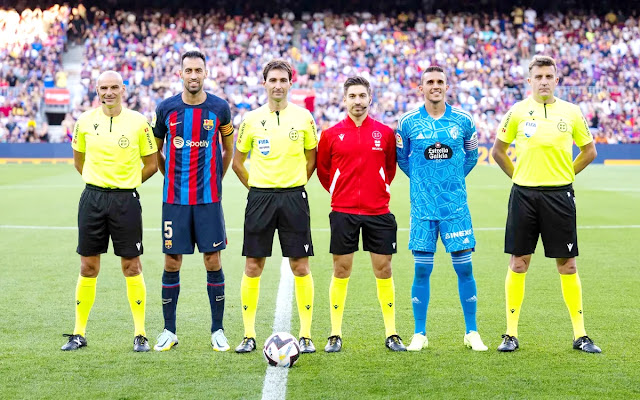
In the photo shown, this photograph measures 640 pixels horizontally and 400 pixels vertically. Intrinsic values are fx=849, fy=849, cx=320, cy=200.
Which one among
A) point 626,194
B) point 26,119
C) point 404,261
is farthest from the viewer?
point 26,119

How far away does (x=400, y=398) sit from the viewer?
16.3 feet

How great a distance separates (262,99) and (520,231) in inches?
1147

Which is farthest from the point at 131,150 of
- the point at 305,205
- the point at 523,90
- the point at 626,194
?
the point at 523,90

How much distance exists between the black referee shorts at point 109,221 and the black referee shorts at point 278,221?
0.85m

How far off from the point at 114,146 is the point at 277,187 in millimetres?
1236

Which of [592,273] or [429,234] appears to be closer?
[429,234]

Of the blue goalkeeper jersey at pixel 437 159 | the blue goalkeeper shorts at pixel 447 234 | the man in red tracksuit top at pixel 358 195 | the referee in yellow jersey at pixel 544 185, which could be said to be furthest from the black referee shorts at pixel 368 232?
the referee in yellow jersey at pixel 544 185

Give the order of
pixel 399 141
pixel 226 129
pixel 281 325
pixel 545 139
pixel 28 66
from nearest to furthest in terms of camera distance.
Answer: pixel 545 139 → pixel 399 141 → pixel 226 129 → pixel 281 325 → pixel 28 66

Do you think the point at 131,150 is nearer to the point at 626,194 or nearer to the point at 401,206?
the point at 401,206

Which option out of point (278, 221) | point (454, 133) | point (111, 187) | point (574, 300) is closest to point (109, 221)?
point (111, 187)

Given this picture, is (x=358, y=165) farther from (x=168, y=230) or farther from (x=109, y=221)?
(x=109, y=221)

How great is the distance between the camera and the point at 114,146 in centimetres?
625

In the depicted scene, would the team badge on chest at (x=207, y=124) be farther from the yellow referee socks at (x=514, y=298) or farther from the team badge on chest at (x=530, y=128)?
the yellow referee socks at (x=514, y=298)

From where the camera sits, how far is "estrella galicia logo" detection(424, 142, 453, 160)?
630 cm
